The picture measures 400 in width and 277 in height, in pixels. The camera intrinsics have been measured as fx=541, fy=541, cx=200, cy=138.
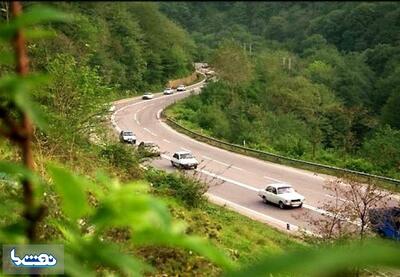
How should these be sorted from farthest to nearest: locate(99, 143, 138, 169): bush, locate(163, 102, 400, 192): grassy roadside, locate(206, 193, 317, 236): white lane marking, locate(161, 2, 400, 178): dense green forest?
locate(161, 2, 400, 178): dense green forest < locate(163, 102, 400, 192): grassy roadside < locate(206, 193, 317, 236): white lane marking < locate(99, 143, 138, 169): bush

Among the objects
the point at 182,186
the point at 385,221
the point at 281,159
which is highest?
the point at 182,186

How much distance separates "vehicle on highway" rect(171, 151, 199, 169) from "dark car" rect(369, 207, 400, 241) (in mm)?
11766

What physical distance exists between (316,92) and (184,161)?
24.4 m

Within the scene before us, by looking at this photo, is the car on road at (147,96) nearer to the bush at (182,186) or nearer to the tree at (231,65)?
the tree at (231,65)

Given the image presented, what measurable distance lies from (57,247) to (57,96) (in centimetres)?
1329

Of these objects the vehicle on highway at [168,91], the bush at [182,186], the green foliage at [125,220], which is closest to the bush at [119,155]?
the bush at [182,186]

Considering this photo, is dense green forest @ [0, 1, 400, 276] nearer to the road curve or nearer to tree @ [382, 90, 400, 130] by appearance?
tree @ [382, 90, 400, 130]

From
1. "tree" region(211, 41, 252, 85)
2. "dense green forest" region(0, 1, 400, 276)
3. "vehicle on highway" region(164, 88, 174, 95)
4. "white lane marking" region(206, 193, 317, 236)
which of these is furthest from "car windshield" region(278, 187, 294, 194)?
"vehicle on highway" region(164, 88, 174, 95)

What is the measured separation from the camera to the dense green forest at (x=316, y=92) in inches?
1172

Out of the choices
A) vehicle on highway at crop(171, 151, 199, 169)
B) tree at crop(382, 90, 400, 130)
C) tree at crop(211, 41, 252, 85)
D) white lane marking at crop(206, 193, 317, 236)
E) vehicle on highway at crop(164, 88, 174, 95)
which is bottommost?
vehicle on highway at crop(164, 88, 174, 95)

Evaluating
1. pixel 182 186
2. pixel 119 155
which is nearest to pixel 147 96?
pixel 119 155

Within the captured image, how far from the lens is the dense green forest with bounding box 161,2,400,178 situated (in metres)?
29.8

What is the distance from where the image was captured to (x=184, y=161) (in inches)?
950

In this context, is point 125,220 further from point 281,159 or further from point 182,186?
point 281,159
